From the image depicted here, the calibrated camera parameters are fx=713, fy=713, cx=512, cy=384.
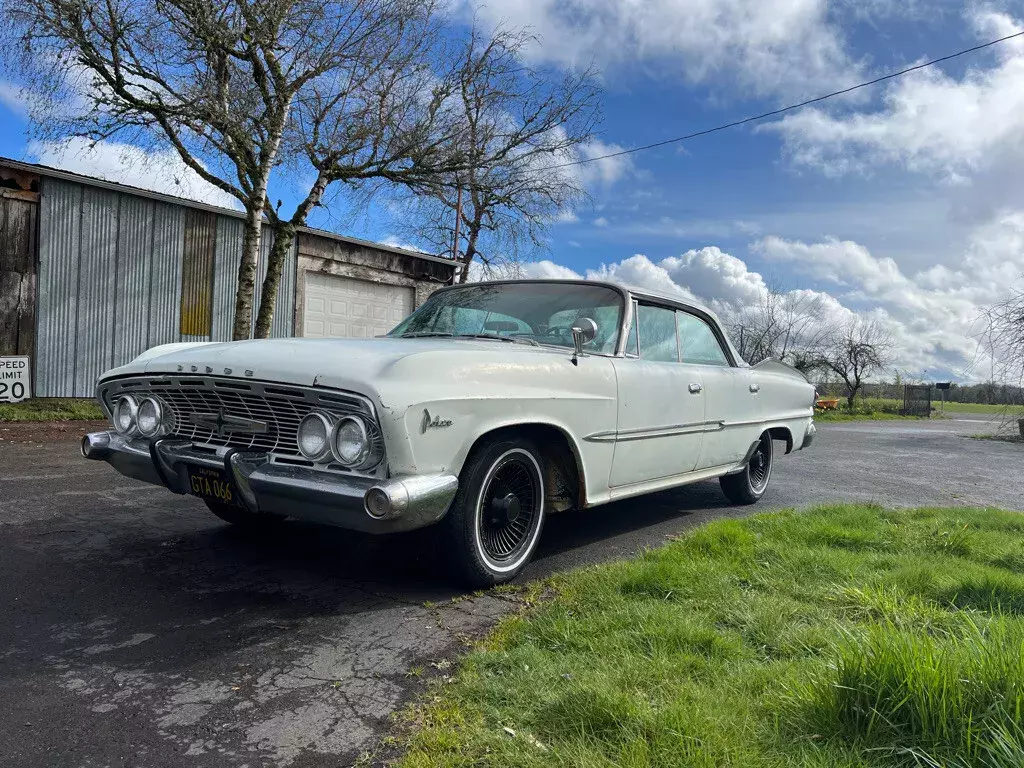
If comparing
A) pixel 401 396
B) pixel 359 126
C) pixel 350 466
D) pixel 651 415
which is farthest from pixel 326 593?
pixel 359 126

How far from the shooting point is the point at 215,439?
10.8ft

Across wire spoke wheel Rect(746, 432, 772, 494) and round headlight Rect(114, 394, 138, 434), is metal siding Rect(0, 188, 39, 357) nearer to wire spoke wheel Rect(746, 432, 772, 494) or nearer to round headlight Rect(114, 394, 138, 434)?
round headlight Rect(114, 394, 138, 434)

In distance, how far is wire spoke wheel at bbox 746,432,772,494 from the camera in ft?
19.8

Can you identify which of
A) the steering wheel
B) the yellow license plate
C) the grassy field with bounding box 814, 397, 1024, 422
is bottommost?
the grassy field with bounding box 814, 397, 1024, 422

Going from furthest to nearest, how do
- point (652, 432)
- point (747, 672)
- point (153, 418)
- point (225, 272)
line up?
point (225, 272) < point (652, 432) < point (153, 418) < point (747, 672)

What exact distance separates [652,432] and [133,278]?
10463mm

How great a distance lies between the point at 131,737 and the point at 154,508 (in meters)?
3.21

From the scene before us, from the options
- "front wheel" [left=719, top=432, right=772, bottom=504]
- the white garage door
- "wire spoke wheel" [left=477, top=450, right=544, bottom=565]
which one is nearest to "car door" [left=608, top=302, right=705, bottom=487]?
"wire spoke wheel" [left=477, top=450, right=544, bottom=565]

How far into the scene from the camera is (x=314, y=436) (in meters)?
2.90

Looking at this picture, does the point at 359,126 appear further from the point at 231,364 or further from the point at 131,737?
the point at 131,737

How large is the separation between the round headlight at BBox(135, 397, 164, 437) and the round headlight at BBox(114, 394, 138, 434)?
0.10m

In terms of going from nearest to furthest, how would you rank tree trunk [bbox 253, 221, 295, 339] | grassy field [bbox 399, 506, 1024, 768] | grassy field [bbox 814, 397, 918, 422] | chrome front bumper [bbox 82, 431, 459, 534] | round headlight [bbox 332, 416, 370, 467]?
grassy field [bbox 399, 506, 1024, 768], chrome front bumper [bbox 82, 431, 459, 534], round headlight [bbox 332, 416, 370, 467], tree trunk [bbox 253, 221, 295, 339], grassy field [bbox 814, 397, 918, 422]

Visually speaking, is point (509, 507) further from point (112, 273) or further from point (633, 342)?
Answer: point (112, 273)

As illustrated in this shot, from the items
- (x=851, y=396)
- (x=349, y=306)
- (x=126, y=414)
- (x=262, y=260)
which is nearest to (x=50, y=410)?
(x=262, y=260)
